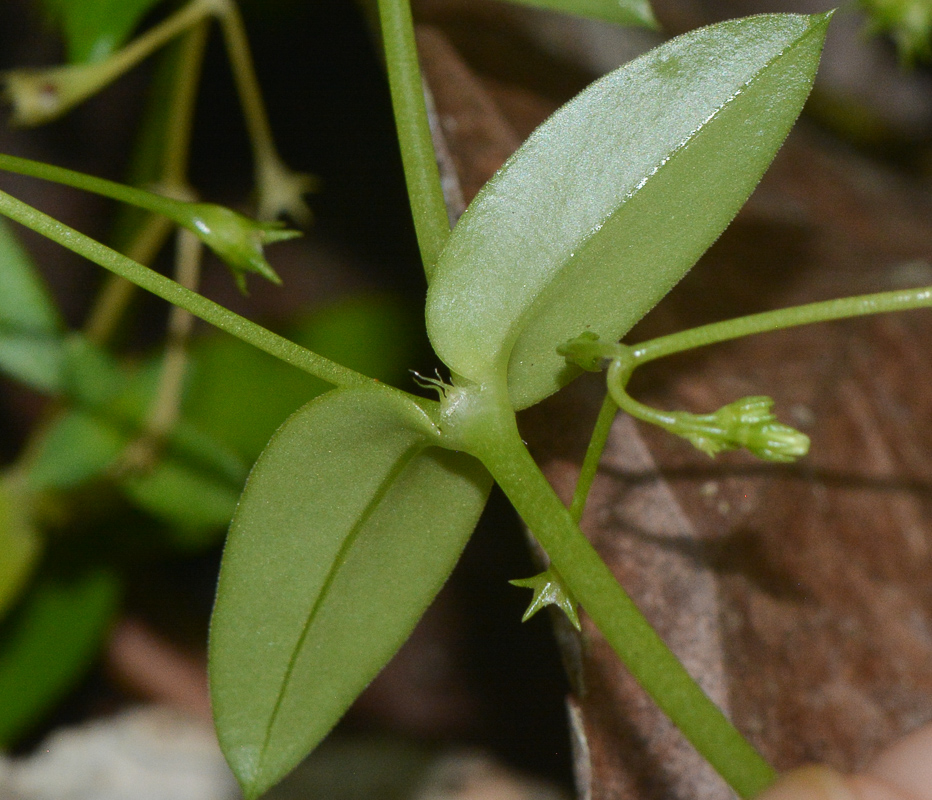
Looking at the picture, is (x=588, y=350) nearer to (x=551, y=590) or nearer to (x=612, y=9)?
(x=551, y=590)

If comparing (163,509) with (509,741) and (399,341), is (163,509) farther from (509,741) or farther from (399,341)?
(509,741)

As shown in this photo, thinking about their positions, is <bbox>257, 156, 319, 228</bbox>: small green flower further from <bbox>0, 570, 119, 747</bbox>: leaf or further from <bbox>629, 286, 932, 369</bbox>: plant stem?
<bbox>629, 286, 932, 369</bbox>: plant stem

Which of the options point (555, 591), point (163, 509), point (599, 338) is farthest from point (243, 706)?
point (163, 509)

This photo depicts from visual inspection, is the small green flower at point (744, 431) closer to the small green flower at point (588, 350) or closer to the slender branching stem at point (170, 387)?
the small green flower at point (588, 350)

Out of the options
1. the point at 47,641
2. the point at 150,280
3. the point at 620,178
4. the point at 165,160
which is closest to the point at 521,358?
the point at 620,178

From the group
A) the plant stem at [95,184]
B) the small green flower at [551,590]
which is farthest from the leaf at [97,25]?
the small green flower at [551,590]
